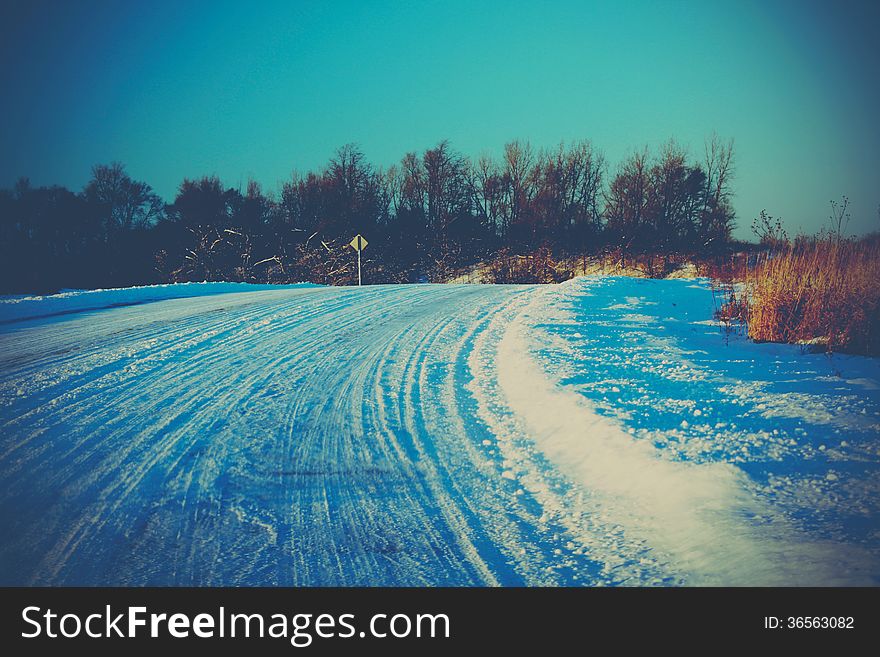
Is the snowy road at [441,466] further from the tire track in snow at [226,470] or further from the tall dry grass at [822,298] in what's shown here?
the tall dry grass at [822,298]

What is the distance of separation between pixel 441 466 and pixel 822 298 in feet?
19.4

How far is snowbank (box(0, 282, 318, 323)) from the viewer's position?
9469mm

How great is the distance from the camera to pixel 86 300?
1105 centimetres

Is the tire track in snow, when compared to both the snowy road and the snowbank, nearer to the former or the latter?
the snowy road

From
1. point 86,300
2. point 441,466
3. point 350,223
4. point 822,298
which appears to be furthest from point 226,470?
point 350,223

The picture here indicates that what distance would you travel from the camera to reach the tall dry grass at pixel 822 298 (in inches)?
206

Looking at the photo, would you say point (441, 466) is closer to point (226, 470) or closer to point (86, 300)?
point (226, 470)

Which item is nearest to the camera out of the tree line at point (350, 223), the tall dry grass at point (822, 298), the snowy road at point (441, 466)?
the snowy road at point (441, 466)

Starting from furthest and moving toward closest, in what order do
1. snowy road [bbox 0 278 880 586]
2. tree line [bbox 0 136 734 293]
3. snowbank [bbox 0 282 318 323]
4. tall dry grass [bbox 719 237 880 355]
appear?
tree line [bbox 0 136 734 293] → snowbank [bbox 0 282 318 323] → tall dry grass [bbox 719 237 880 355] → snowy road [bbox 0 278 880 586]

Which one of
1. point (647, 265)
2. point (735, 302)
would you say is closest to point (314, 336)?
point (735, 302)

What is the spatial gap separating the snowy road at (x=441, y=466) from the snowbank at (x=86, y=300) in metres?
4.24

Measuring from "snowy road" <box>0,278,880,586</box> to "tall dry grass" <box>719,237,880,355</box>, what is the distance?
0.51 meters

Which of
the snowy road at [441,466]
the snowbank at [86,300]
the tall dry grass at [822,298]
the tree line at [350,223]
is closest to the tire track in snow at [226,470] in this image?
the snowy road at [441,466]

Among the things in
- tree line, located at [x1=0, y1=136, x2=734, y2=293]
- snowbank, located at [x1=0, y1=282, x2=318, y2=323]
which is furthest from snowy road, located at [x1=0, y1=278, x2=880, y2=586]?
tree line, located at [x1=0, y1=136, x2=734, y2=293]
